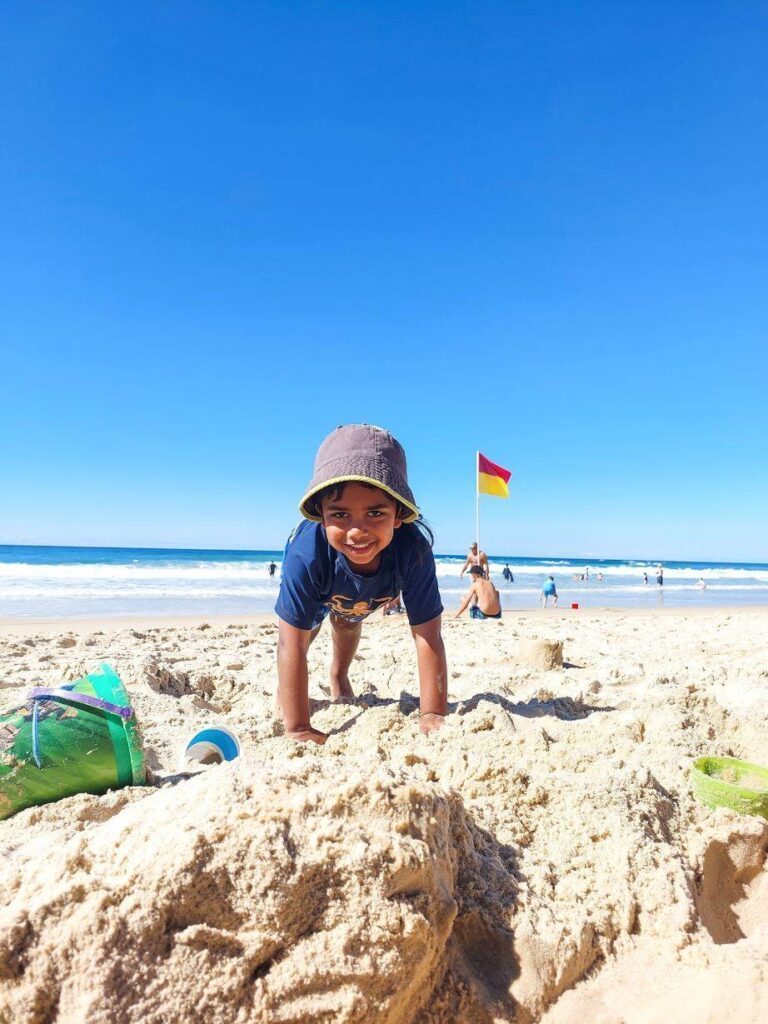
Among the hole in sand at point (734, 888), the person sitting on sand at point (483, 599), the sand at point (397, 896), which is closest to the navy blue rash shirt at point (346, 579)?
the sand at point (397, 896)

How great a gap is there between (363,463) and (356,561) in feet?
1.51

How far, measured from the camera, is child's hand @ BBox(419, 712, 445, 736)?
2.40m

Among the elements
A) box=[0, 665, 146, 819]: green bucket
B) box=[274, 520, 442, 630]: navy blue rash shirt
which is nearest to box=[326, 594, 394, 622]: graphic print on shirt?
box=[274, 520, 442, 630]: navy blue rash shirt

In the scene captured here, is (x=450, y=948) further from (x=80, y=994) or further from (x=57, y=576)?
(x=57, y=576)

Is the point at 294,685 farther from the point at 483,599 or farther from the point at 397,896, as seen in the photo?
the point at 483,599

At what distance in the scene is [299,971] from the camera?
0.94 meters

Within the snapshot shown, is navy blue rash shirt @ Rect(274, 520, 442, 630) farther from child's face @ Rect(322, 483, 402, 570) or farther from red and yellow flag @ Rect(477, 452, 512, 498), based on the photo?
red and yellow flag @ Rect(477, 452, 512, 498)

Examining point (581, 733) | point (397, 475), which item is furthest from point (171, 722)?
point (581, 733)

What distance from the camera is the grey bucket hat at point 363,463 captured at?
231cm

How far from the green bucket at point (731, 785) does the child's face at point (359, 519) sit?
133cm

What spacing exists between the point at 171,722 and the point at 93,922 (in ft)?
6.08

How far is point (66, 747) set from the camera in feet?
5.90

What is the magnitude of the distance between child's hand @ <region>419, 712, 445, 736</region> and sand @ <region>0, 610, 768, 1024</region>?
1.21ft

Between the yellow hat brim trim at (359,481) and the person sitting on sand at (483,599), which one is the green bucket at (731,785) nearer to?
the yellow hat brim trim at (359,481)
